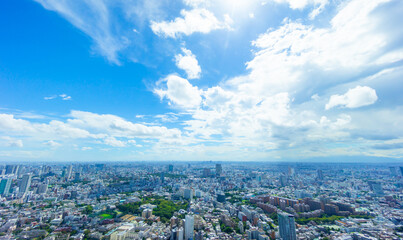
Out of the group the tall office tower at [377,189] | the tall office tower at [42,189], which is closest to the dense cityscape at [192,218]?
the tall office tower at [377,189]

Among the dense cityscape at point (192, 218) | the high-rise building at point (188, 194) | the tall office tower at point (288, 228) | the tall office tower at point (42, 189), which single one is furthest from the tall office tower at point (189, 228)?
the tall office tower at point (42, 189)

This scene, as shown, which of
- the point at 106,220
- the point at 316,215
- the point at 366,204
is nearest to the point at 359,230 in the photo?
the point at 316,215

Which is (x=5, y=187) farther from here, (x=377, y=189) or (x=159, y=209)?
(x=377, y=189)

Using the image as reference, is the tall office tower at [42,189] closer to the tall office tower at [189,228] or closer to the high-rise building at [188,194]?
the high-rise building at [188,194]

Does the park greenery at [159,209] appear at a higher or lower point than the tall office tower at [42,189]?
lower

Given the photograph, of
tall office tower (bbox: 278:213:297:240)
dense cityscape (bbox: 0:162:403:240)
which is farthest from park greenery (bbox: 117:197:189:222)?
tall office tower (bbox: 278:213:297:240)

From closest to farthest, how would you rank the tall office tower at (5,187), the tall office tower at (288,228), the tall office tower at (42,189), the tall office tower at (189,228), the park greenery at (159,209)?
the tall office tower at (288,228) → the tall office tower at (189,228) → the park greenery at (159,209) → the tall office tower at (5,187) → the tall office tower at (42,189)

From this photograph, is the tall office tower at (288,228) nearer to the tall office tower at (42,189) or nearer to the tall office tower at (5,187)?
the tall office tower at (42,189)

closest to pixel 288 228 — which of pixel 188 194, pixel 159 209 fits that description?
pixel 159 209

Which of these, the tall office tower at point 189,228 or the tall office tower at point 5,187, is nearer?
the tall office tower at point 189,228

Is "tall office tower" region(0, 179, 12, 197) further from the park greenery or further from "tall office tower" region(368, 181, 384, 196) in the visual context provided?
"tall office tower" region(368, 181, 384, 196)

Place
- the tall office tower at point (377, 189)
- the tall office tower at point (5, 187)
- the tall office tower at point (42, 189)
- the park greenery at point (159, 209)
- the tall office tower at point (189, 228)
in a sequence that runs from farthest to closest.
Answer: the tall office tower at point (42, 189), the tall office tower at point (377, 189), the tall office tower at point (5, 187), the park greenery at point (159, 209), the tall office tower at point (189, 228)

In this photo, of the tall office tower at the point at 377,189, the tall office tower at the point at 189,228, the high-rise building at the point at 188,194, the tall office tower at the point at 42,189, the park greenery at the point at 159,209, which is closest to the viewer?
the tall office tower at the point at 189,228
